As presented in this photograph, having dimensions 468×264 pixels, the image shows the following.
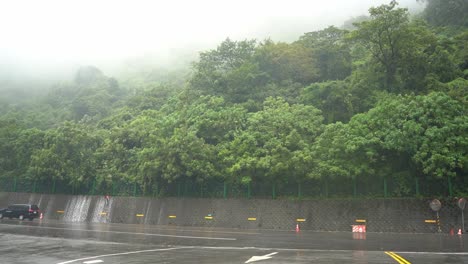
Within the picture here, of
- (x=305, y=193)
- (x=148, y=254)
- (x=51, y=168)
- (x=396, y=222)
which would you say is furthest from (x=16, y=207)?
(x=396, y=222)

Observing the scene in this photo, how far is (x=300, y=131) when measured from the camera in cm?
3234

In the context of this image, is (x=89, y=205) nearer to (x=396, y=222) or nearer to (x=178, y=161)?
(x=178, y=161)

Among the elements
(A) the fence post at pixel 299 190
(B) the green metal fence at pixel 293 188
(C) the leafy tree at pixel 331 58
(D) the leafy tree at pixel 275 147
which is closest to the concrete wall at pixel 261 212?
(B) the green metal fence at pixel 293 188

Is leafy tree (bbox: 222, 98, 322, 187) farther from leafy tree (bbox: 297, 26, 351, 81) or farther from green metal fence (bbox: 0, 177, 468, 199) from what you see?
leafy tree (bbox: 297, 26, 351, 81)

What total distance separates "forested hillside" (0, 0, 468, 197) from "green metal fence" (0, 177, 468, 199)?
0.30ft

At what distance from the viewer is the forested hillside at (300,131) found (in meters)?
27.1

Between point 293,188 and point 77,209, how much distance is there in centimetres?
2321

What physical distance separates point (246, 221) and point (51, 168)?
2224cm

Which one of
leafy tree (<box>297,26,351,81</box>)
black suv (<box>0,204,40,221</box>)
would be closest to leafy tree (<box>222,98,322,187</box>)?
leafy tree (<box>297,26,351,81</box>)

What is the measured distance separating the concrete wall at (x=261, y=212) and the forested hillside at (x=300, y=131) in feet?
4.26

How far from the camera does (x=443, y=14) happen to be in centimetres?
5734

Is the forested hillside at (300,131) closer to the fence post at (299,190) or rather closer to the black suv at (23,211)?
the fence post at (299,190)

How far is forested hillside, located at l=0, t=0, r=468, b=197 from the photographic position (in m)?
27.1

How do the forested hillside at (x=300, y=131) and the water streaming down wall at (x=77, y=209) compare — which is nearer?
the forested hillside at (x=300, y=131)
